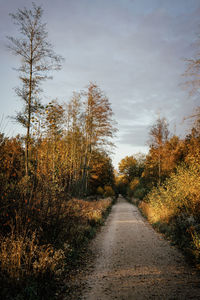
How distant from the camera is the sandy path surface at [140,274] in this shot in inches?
138

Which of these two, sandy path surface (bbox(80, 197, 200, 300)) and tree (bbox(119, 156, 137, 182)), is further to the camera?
tree (bbox(119, 156, 137, 182))

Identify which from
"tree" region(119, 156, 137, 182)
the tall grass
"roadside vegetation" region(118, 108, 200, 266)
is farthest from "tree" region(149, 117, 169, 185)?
"tree" region(119, 156, 137, 182)

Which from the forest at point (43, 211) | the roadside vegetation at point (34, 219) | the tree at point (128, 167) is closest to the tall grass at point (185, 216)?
the forest at point (43, 211)

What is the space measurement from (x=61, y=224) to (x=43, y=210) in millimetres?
801

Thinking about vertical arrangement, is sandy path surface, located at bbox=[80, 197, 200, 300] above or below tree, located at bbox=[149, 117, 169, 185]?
below

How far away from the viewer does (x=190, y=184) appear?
25.5ft

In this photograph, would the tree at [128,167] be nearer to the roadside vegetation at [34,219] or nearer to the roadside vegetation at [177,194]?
the roadside vegetation at [177,194]

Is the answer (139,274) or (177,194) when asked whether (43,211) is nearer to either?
(139,274)

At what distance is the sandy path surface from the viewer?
3512mm

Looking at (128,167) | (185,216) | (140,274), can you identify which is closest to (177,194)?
(185,216)

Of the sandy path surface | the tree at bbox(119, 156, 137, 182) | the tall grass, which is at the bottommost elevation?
the sandy path surface

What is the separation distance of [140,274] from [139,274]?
0.02 metres

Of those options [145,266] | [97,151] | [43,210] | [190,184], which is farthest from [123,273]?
[97,151]

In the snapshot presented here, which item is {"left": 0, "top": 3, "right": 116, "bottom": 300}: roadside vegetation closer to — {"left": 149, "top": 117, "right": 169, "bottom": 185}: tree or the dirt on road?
the dirt on road
